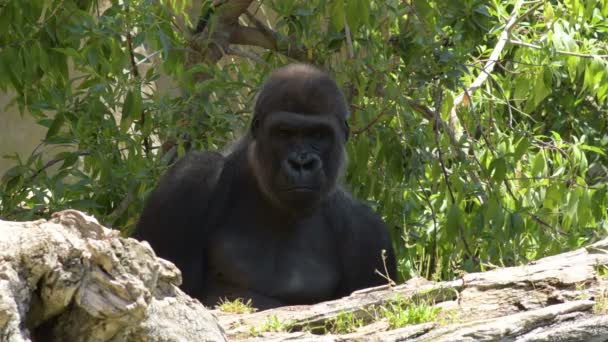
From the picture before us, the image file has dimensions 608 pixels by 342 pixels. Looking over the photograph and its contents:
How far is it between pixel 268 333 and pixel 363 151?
8.68 ft

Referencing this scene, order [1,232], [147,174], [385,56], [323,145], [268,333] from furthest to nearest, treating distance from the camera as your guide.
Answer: [385,56] → [147,174] → [323,145] → [268,333] → [1,232]

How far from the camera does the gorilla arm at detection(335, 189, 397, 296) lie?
5461mm

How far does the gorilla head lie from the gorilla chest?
220 millimetres

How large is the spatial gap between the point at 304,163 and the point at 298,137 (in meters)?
0.21

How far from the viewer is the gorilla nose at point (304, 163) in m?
4.95

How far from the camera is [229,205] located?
543cm

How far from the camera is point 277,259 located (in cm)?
539

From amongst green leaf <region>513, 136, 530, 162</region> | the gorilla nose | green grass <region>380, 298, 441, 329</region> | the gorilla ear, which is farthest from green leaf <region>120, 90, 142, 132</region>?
green grass <region>380, 298, 441, 329</region>

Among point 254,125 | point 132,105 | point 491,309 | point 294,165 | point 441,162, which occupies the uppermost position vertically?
point 132,105

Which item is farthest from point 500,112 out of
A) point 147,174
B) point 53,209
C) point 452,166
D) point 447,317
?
point 447,317

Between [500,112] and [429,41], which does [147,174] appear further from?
[500,112]

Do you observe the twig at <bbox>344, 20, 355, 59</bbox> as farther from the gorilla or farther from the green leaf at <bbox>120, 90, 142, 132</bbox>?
the green leaf at <bbox>120, 90, 142, 132</bbox>

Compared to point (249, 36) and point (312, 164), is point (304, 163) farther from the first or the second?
point (249, 36)

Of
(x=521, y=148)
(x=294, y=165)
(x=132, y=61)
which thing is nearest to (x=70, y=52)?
(x=132, y=61)
